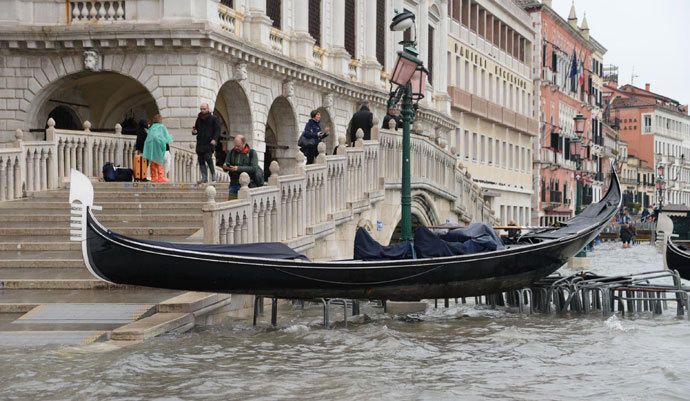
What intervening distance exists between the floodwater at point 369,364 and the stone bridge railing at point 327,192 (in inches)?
44.8

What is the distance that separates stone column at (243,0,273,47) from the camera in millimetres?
26203

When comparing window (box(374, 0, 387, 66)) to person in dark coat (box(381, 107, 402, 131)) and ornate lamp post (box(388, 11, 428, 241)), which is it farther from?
ornate lamp post (box(388, 11, 428, 241))

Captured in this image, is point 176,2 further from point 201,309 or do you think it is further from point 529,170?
point 529,170

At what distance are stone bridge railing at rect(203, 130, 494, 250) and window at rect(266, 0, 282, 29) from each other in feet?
17.2

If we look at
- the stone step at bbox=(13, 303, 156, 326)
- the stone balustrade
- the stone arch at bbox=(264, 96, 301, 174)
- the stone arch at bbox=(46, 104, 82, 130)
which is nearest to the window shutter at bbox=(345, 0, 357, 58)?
the stone arch at bbox=(264, 96, 301, 174)

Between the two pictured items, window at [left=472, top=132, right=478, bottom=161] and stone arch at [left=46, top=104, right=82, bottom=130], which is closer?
stone arch at [left=46, top=104, right=82, bottom=130]

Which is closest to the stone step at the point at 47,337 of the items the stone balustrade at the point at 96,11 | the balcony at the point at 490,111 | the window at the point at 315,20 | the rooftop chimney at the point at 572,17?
the stone balustrade at the point at 96,11

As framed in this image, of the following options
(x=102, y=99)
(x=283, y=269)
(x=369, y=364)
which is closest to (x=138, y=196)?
(x=283, y=269)

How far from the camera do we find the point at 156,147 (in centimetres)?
1988

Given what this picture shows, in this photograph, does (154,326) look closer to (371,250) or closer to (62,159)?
(371,250)

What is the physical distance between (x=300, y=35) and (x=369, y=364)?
18.6m

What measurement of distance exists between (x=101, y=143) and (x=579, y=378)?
11804 millimetres

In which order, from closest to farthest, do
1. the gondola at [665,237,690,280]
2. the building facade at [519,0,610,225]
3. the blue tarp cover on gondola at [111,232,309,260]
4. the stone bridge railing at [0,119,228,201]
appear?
the blue tarp cover on gondola at [111,232,309,260] < the stone bridge railing at [0,119,228,201] < the gondola at [665,237,690,280] < the building facade at [519,0,610,225]

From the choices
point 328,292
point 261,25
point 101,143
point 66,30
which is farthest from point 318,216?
point 261,25
